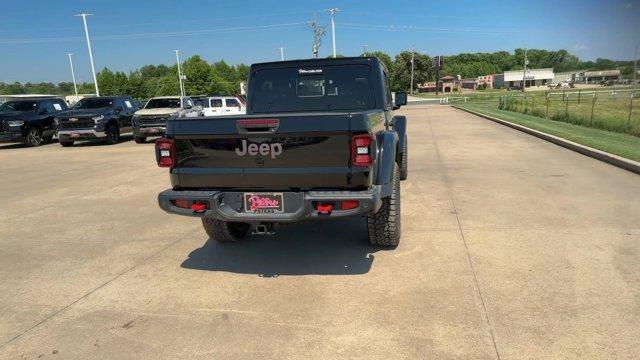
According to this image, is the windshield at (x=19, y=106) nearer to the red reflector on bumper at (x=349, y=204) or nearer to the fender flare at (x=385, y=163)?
the fender flare at (x=385, y=163)

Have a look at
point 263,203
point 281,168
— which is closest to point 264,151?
A: point 281,168

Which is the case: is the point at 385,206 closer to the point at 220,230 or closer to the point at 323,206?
the point at 323,206

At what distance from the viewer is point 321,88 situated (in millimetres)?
5551

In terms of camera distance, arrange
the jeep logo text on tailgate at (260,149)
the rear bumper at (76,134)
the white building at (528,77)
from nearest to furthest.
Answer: the jeep logo text on tailgate at (260,149) → the rear bumper at (76,134) → the white building at (528,77)

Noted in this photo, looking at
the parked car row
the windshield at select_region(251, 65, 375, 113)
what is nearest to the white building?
the parked car row

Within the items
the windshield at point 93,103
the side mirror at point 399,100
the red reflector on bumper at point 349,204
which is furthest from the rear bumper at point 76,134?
the red reflector on bumper at point 349,204

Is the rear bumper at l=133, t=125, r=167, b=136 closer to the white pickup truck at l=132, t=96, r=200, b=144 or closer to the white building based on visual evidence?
the white pickup truck at l=132, t=96, r=200, b=144

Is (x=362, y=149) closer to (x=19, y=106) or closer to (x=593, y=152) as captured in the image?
(x=593, y=152)

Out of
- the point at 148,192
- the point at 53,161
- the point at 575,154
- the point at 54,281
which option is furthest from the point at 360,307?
the point at 53,161

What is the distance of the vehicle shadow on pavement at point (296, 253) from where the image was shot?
4.49 meters

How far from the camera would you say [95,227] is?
20.6 ft

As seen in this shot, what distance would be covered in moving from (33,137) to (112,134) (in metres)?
3.44

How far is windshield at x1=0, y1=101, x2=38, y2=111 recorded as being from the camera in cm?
1864

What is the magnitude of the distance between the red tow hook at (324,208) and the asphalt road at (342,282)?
706 millimetres
